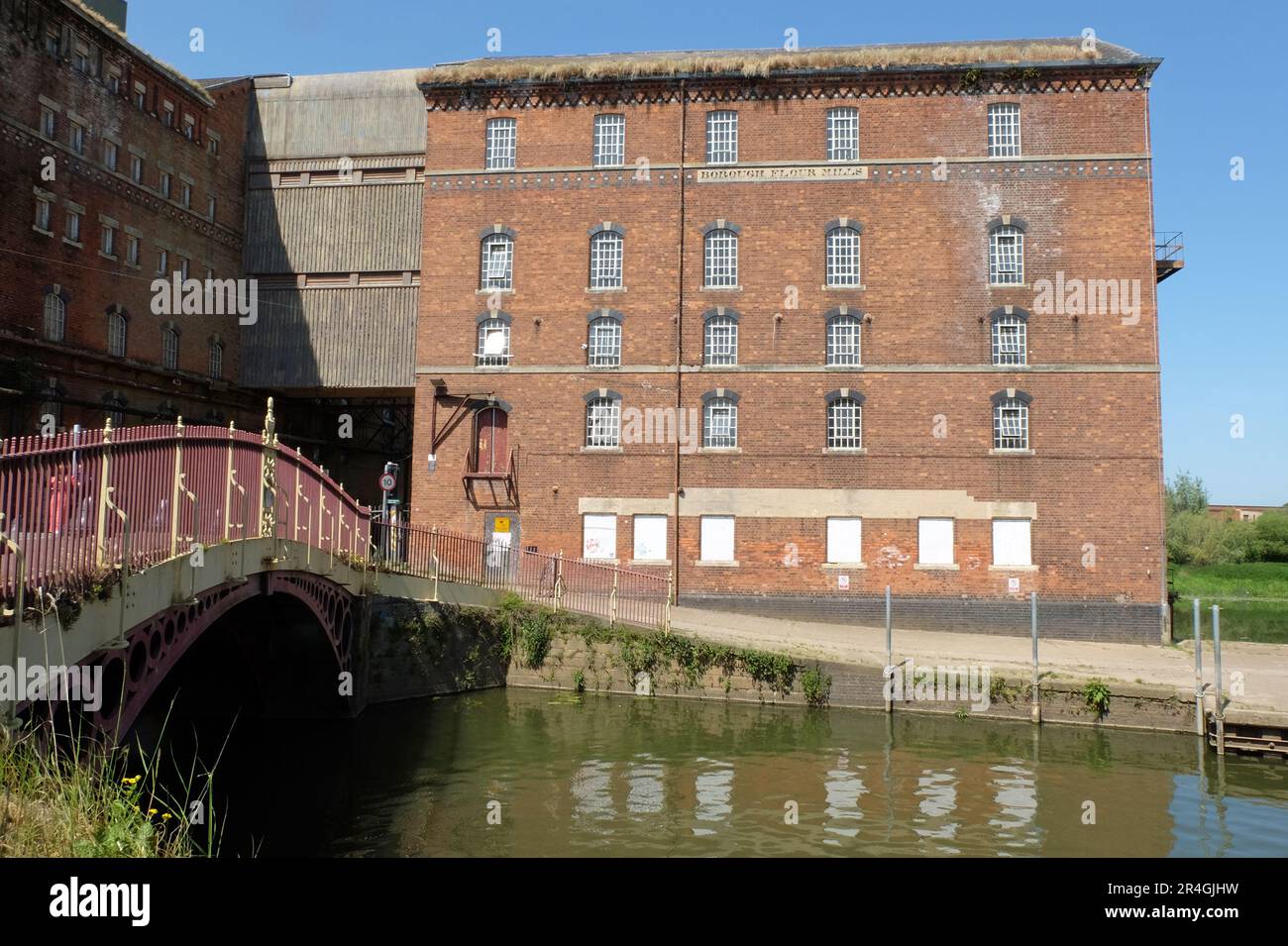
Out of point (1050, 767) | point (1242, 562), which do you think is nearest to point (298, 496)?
point (1050, 767)

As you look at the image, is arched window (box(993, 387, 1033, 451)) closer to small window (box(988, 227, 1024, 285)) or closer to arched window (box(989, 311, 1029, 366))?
arched window (box(989, 311, 1029, 366))

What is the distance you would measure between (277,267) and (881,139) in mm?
20254

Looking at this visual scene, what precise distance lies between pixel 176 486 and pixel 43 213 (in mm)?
20682

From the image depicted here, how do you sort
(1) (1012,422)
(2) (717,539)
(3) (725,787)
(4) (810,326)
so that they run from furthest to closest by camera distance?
(4) (810,326) < (2) (717,539) < (1) (1012,422) < (3) (725,787)

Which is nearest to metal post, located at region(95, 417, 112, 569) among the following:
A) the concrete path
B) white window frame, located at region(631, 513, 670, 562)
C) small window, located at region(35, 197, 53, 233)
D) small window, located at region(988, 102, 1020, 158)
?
the concrete path

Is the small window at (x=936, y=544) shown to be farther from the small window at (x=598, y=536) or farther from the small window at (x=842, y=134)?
the small window at (x=842, y=134)

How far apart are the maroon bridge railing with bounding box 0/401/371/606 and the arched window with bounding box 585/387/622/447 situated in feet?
42.3

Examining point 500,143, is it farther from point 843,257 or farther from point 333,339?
point 843,257

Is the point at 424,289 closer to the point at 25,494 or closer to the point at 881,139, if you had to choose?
the point at 881,139

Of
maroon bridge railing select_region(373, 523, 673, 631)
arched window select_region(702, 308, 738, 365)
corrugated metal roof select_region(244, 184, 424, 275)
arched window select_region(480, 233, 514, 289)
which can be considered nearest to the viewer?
→ maroon bridge railing select_region(373, 523, 673, 631)

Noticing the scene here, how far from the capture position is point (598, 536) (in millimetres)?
26453

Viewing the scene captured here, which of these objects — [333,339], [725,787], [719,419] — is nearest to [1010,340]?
[719,419]

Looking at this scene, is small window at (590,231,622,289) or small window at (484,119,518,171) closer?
small window at (590,231,622,289)

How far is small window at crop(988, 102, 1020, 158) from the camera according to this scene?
26.2 m
